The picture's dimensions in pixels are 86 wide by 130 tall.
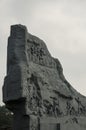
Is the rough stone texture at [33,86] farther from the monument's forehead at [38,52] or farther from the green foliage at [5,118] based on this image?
the green foliage at [5,118]

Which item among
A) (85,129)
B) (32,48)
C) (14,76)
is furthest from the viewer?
(85,129)

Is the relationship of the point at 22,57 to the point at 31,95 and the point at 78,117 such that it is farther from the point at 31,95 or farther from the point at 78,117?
the point at 78,117

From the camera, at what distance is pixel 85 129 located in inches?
536

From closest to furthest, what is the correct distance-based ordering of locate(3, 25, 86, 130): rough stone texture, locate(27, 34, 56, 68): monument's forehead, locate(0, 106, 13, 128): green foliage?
locate(3, 25, 86, 130): rough stone texture
locate(27, 34, 56, 68): monument's forehead
locate(0, 106, 13, 128): green foliage

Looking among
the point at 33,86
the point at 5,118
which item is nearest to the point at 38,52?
the point at 33,86

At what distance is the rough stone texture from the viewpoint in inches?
424

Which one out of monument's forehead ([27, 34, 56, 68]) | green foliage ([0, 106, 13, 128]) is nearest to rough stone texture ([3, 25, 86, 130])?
monument's forehead ([27, 34, 56, 68])

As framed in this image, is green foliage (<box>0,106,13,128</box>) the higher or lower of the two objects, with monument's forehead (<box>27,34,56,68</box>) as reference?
lower

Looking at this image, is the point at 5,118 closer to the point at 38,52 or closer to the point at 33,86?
the point at 38,52

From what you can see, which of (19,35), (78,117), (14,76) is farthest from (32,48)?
(78,117)

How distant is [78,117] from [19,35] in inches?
151

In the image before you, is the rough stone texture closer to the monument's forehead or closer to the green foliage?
the monument's forehead

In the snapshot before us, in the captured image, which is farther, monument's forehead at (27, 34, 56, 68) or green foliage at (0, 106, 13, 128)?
green foliage at (0, 106, 13, 128)

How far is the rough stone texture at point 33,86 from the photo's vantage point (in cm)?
1077
